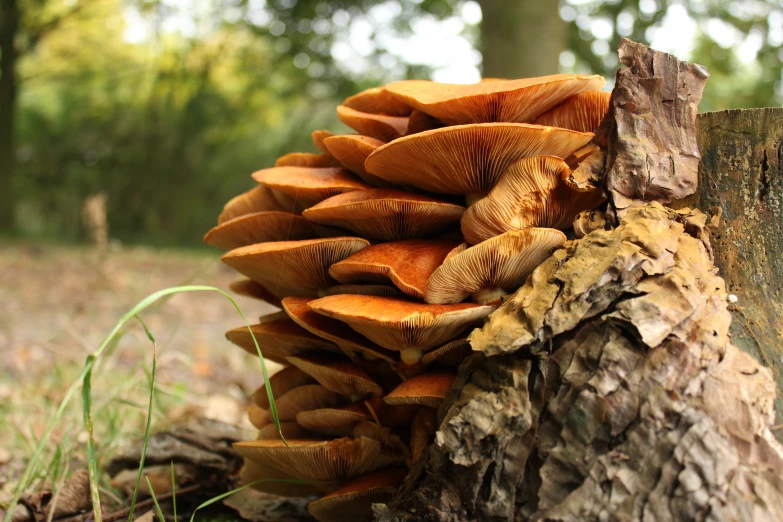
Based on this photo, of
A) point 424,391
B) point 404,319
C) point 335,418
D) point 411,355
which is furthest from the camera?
point 335,418

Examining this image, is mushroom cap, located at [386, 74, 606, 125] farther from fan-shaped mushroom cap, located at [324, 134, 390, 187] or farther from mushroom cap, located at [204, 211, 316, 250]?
mushroom cap, located at [204, 211, 316, 250]

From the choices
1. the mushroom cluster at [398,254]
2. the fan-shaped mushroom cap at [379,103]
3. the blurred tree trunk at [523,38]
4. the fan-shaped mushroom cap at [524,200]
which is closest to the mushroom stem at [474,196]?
the mushroom cluster at [398,254]

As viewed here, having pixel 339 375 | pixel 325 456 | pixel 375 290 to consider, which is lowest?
pixel 325 456

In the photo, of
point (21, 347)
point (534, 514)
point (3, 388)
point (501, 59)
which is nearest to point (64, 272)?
point (21, 347)

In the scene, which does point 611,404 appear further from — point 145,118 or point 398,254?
point 145,118

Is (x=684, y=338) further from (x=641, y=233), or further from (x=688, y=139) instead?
(x=688, y=139)

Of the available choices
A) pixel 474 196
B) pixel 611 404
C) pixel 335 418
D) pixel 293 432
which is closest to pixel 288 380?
pixel 293 432

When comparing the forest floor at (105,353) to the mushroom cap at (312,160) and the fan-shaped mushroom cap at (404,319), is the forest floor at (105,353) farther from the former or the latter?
the fan-shaped mushroom cap at (404,319)

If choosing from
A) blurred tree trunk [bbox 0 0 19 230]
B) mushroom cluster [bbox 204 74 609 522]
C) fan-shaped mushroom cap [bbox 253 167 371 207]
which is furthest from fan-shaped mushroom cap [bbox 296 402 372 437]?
blurred tree trunk [bbox 0 0 19 230]
